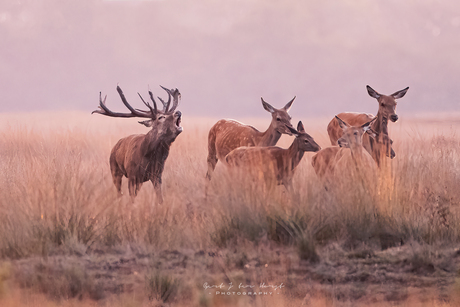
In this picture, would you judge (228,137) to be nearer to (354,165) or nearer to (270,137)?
(270,137)

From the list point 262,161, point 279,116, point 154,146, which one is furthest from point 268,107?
point 154,146

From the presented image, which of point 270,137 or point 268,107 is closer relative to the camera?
point 268,107

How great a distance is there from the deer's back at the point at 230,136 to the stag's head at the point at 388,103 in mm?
2018

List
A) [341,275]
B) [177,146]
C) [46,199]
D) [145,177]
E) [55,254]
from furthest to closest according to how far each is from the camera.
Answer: [177,146] → [145,177] → [46,199] → [55,254] → [341,275]

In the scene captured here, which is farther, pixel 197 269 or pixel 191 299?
pixel 197 269

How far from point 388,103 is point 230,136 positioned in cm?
270

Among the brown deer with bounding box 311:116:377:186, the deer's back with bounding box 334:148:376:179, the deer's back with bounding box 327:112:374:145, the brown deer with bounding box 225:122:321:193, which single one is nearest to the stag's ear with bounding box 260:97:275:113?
the brown deer with bounding box 311:116:377:186

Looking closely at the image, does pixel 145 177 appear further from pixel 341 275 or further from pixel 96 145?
pixel 96 145

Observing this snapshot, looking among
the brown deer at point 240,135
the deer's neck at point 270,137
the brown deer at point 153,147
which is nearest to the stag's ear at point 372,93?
the brown deer at point 240,135

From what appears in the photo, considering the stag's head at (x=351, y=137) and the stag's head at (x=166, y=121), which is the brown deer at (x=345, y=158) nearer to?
the stag's head at (x=351, y=137)

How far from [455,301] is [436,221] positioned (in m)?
1.25

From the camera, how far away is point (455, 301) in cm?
453

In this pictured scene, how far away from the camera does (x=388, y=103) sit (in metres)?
8.17

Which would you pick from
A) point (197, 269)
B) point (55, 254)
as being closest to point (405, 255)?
point (197, 269)
